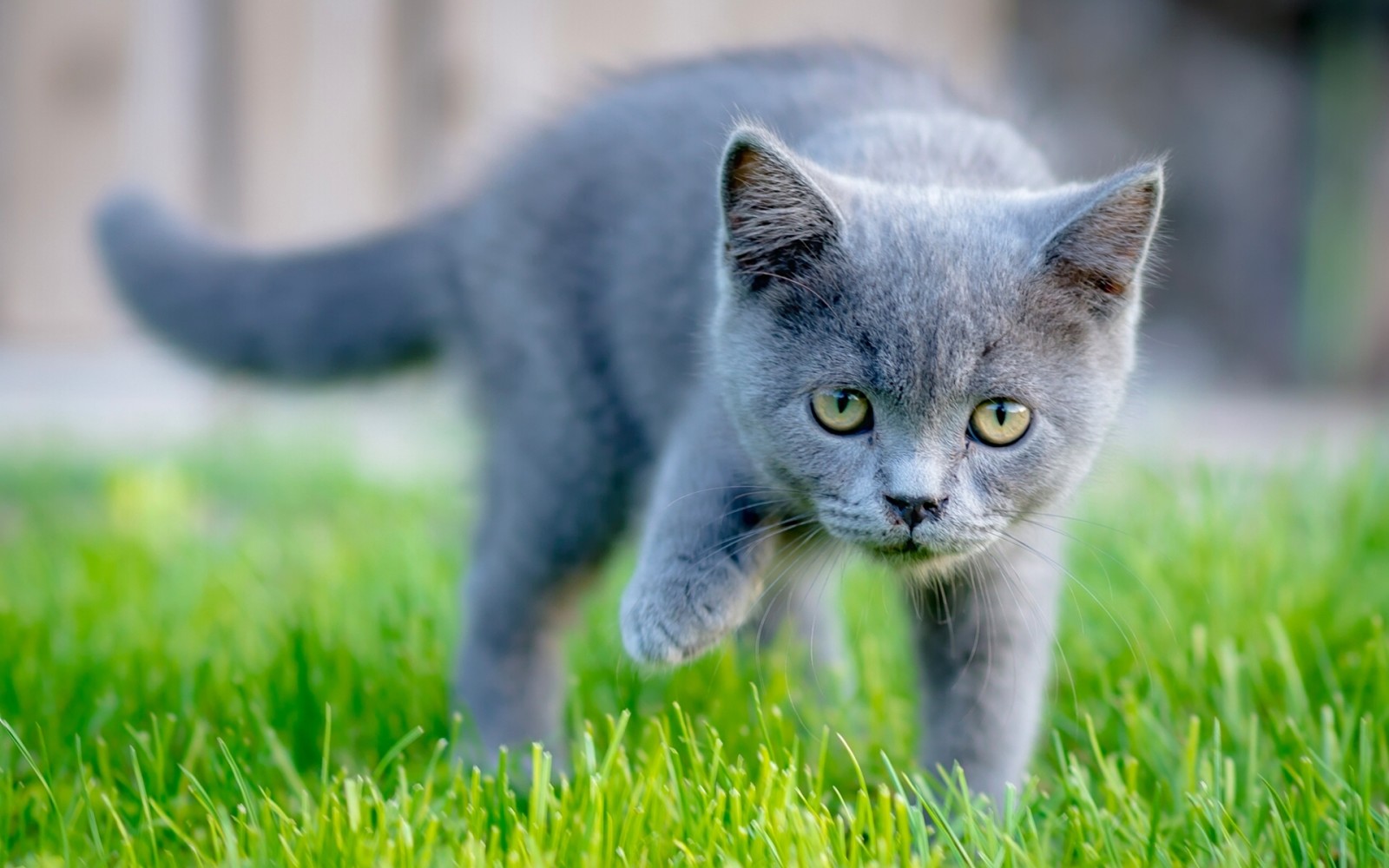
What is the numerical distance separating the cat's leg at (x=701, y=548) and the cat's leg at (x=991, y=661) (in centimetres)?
29

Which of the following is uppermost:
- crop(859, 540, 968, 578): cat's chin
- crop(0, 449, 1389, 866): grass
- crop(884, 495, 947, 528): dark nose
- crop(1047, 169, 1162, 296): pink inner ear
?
crop(1047, 169, 1162, 296): pink inner ear

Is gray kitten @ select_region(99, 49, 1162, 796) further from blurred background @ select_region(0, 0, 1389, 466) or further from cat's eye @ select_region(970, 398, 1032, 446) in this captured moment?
blurred background @ select_region(0, 0, 1389, 466)

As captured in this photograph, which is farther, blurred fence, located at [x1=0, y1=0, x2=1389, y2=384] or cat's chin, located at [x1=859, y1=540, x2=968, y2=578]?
blurred fence, located at [x1=0, y1=0, x2=1389, y2=384]

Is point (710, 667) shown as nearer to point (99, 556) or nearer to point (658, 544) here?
point (658, 544)

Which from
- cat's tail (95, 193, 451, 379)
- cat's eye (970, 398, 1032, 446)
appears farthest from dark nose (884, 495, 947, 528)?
cat's tail (95, 193, 451, 379)

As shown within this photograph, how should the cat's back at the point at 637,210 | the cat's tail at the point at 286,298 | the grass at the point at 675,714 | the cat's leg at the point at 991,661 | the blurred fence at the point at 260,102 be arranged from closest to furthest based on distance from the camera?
the grass at the point at 675,714
the cat's leg at the point at 991,661
the cat's back at the point at 637,210
the cat's tail at the point at 286,298
the blurred fence at the point at 260,102

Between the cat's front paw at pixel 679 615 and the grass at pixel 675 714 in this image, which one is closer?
the grass at pixel 675 714

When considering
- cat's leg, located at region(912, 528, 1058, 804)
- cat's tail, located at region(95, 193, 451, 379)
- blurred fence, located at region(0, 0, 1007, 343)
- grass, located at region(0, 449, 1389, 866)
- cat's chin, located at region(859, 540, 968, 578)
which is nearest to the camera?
grass, located at region(0, 449, 1389, 866)

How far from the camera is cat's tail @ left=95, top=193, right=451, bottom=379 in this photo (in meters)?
2.44

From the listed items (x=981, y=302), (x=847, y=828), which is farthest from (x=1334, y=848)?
(x=981, y=302)

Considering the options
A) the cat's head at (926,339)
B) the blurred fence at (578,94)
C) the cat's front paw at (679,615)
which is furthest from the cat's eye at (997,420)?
the blurred fence at (578,94)

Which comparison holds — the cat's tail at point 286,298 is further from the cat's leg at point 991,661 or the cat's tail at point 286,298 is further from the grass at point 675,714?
the cat's leg at point 991,661

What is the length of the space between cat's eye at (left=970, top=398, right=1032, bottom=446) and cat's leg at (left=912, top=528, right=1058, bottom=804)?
0.23 metres

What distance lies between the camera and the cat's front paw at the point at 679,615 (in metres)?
1.59
